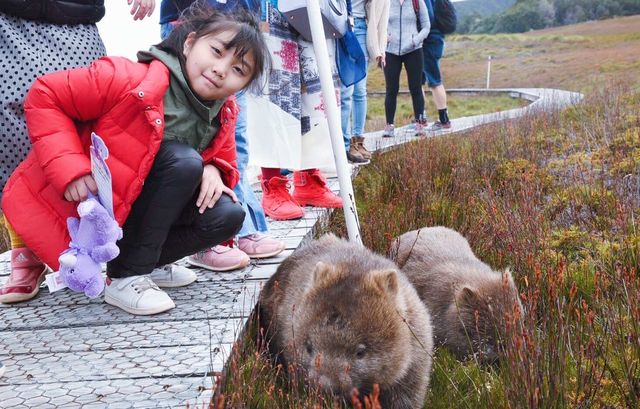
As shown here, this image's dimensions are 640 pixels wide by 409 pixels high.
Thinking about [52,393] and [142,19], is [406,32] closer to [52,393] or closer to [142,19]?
[142,19]

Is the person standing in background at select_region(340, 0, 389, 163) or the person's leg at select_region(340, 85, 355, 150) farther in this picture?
the person's leg at select_region(340, 85, 355, 150)

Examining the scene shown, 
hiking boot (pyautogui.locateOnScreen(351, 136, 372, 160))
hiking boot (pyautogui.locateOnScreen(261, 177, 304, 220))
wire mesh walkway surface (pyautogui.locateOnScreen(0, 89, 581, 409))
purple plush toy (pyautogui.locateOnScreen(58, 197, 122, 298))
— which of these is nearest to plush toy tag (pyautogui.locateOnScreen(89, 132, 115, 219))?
purple plush toy (pyautogui.locateOnScreen(58, 197, 122, 298))

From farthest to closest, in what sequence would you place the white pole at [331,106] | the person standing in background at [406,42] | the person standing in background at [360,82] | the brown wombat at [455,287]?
1. the person standing in background at [406,42]
2. the person standing in background at [360,82]
3. the white pole at [331,106]
4. the brown wombat at [455,287]

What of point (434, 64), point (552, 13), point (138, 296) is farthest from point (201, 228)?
point (552, 13)

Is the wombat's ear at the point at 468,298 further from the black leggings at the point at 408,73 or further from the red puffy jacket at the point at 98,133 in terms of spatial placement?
the black leggings at the point at 408,73

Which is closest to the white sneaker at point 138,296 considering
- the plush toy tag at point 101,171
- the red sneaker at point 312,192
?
the plush toy tag at point 101,171

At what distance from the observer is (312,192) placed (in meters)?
5.36

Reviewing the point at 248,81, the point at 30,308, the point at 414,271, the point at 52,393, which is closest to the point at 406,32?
the point at 414,271

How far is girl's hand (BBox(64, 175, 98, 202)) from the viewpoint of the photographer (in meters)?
2.92

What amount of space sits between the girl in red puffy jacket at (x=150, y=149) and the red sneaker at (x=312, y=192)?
1.76 meters

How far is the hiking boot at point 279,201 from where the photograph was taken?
4.98 m

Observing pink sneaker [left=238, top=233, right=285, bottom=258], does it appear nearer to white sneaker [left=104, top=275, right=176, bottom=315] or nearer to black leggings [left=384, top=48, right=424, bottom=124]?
white sneaker [left=104, top=275, right=176, bottom=315]

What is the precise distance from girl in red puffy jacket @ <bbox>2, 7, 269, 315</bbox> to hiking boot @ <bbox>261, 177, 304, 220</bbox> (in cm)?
138

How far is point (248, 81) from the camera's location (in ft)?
11.0
